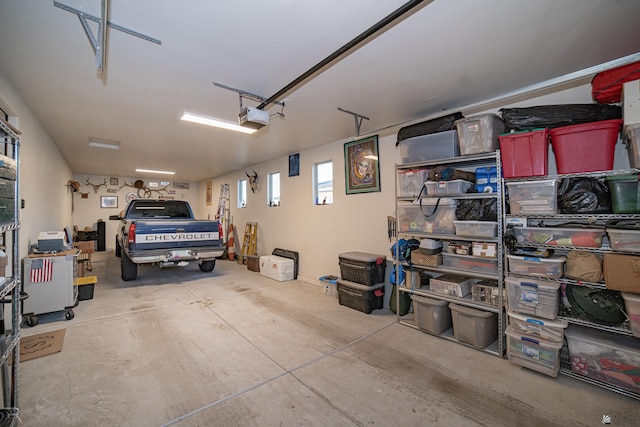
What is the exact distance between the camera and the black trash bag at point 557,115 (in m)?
2.24

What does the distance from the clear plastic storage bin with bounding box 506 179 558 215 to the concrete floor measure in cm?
143

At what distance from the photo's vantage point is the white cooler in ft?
18.5

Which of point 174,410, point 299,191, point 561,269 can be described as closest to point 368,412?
point 174,410

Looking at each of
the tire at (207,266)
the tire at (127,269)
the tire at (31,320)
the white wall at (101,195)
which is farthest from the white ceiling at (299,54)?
the white wall at (101,195)

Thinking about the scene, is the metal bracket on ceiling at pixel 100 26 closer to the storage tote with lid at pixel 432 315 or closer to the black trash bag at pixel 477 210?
the black trash bag at pixel 477 210

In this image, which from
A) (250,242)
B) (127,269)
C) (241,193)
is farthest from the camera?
(241,193)

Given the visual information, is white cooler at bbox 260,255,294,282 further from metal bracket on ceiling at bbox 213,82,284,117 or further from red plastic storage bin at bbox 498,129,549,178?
red plastic storage bin at bbox 498,129,549,178

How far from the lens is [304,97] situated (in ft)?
10.3

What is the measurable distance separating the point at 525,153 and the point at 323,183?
3.55 m

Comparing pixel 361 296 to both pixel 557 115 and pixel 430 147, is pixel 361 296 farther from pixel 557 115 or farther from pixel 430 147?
→ pixel 557 115

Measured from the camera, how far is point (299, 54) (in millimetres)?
2301

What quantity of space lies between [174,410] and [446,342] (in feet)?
8.57

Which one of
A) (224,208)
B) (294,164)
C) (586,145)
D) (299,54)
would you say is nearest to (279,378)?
(299,54)

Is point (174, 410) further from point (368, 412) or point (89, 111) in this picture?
point (89, 111)
